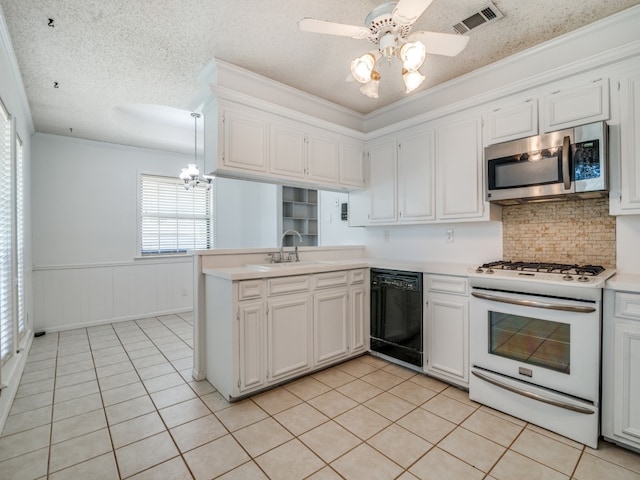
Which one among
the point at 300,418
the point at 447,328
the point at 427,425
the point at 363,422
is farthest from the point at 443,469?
the point at 447,328

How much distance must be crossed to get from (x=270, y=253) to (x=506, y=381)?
2195 millimetres

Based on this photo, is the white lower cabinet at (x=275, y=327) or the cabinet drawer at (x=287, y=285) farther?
the cabinet drawer at (x=287, y=285)

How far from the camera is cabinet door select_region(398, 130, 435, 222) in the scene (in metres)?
3.03

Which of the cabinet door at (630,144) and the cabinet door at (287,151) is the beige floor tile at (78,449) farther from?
the cabinet door at (630,144)

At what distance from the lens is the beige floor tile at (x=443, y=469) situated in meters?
1.61

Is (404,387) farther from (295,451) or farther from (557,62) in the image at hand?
(557,62)

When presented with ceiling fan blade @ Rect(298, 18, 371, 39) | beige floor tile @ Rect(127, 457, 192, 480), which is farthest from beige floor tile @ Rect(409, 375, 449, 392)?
ceiling fan blade @ Rect(298, 18, 371, 39)

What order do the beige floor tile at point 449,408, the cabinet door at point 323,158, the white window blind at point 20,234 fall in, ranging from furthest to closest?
the cabinet door at point 323,158
the white window blind at point 20,234
the beige floor tile at point 449,408

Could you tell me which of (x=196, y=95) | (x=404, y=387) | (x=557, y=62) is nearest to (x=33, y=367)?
(x=196, y=95)

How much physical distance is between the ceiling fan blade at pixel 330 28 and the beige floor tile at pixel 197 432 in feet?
7.99

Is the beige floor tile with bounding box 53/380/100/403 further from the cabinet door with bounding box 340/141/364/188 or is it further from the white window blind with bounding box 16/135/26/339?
the cabinet door with bounding box 340/141/364/188

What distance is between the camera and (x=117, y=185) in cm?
472

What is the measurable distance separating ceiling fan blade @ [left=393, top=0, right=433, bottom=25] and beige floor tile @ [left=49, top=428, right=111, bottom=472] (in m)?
2.90

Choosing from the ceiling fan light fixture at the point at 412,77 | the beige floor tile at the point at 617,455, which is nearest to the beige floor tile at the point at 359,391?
the beige floor tile at the point at 617,455
